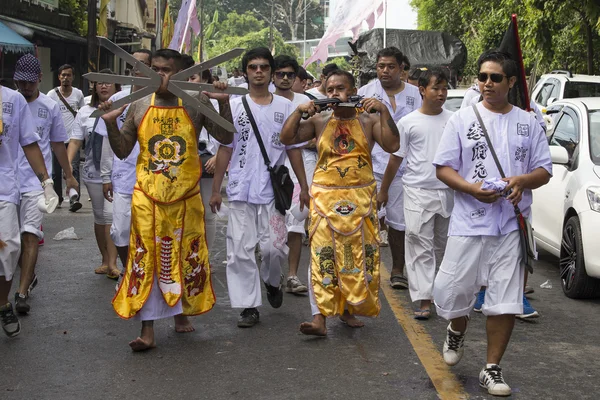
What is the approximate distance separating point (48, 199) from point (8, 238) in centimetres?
36

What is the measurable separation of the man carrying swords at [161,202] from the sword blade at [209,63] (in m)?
0.15

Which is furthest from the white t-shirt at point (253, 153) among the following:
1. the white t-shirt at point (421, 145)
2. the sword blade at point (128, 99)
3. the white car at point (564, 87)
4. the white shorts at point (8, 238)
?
the white car at point (564, 87)

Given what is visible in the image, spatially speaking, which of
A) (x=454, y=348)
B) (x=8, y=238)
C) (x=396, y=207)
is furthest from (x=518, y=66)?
(x=8, y=238)

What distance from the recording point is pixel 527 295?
28.4ft

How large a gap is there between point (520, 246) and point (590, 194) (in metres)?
2.98

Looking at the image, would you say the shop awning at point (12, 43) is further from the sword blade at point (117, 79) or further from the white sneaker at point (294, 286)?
the sword blade at point (117, 79)

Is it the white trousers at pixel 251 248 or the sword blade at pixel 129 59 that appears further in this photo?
the white trousers at pixel 251 248

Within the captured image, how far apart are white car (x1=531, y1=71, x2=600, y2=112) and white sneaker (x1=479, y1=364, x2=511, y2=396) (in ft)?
32.4

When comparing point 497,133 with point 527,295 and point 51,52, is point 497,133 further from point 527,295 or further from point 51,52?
point 51,52

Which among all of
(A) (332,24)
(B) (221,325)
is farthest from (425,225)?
(A) (332,24)

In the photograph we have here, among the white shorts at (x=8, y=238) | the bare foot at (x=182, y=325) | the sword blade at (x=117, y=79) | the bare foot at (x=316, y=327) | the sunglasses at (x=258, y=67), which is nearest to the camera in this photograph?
the sword blade at (x=117, y=79)

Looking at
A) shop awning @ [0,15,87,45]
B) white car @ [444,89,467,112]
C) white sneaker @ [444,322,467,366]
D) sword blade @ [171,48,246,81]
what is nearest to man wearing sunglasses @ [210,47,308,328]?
sword blade @ [171,48,246,81]

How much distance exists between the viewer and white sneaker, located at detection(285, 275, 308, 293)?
8.55 m

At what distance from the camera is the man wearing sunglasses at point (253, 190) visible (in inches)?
285
